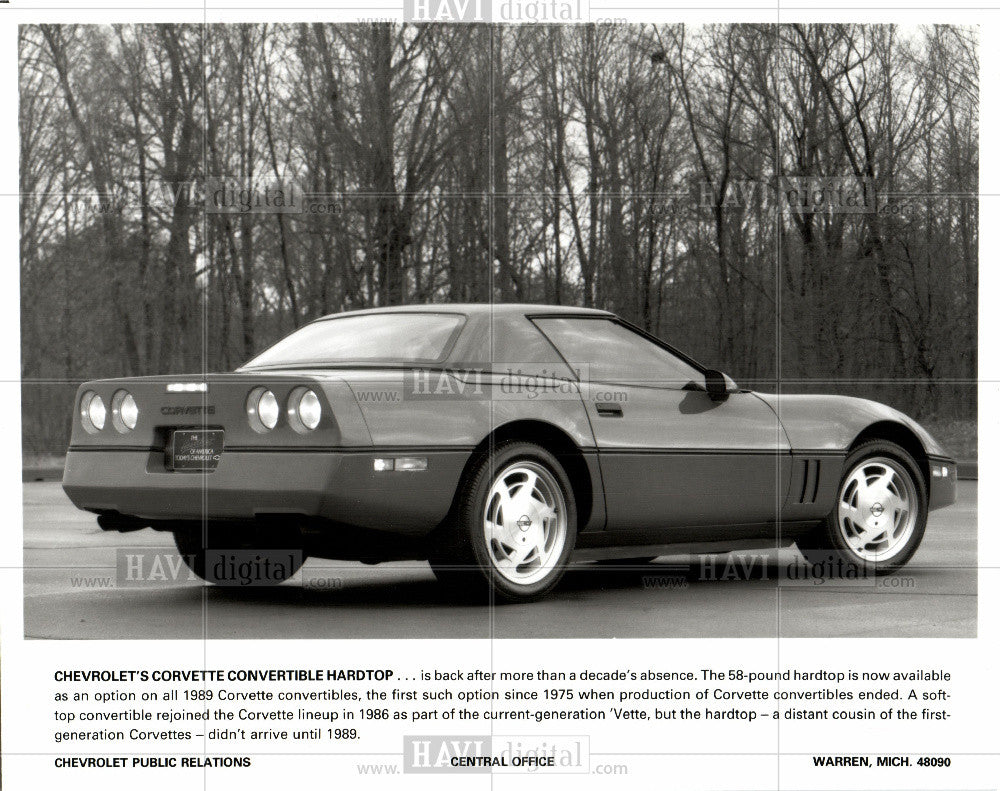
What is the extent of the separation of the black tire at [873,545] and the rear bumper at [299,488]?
7.85ft

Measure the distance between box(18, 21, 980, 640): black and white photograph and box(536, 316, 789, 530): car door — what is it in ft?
0.06

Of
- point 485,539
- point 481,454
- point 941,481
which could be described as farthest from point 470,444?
point 941,481

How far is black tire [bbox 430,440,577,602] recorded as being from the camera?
545 centimetres

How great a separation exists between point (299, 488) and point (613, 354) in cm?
181

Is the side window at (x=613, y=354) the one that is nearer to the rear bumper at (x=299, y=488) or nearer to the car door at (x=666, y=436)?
the car door at (x=666, y=436)

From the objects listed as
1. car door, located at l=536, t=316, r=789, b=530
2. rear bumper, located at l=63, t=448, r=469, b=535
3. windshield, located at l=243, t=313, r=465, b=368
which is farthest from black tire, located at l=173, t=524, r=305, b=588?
car door, located at l=536, t=316, r=789, b=530

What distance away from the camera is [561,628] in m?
5.14

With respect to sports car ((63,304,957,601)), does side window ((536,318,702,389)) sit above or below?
above

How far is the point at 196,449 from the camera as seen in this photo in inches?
214

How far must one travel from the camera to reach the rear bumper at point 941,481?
23.5 ft

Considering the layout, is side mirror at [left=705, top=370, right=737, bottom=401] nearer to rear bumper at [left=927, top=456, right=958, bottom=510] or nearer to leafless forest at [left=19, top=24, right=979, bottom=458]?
rear bumper at [left=927, top=456, right=958, bottom=510]

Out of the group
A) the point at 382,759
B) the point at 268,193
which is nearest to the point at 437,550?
the point at 382,759

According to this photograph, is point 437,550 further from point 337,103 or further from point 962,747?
point 337,103

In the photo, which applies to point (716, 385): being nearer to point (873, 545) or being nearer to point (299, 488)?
point (873, 545)
